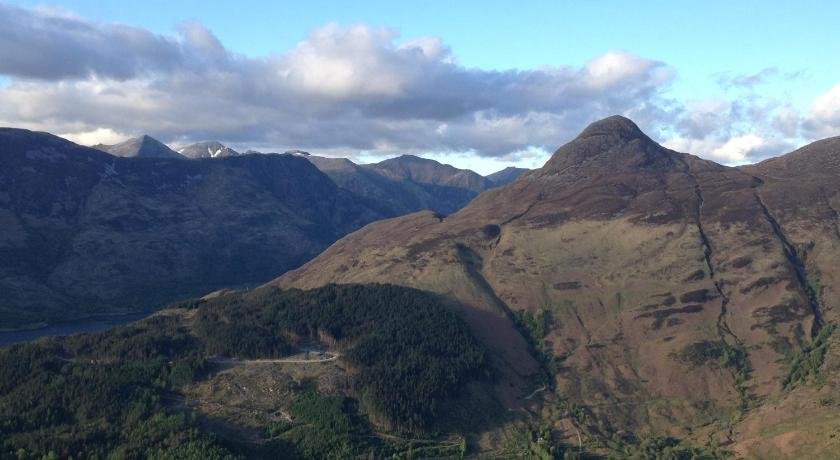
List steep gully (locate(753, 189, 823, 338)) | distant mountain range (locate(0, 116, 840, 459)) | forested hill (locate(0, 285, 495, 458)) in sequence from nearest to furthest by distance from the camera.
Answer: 1. forested hill (locate(0, 285, 495, 458))
2. distant mountain range (locate(0, 116, 840, 459))
3. steep gully (locate(753, 189, 823, 338))

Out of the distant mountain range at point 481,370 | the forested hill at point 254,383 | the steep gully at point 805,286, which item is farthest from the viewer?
the steep gully at point 805,286

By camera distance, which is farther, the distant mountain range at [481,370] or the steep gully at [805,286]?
the steep gully at [805,286]

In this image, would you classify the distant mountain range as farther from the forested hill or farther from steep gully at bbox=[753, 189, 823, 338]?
steep gully at bbox=[753, 189, 823, 338]

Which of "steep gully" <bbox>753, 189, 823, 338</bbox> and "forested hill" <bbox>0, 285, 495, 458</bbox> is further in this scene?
"steep gully" <bbox>753, 189, 823, 338</bbox>

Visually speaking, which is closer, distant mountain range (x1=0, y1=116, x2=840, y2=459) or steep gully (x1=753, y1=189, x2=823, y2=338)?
distant mountain range (x1=0, y1=116, x2=840, y2=459)

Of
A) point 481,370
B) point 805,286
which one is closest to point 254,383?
point 481,370

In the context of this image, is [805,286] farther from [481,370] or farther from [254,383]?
[254,383]

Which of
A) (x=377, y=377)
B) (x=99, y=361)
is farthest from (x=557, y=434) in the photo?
(x=99, y=361)

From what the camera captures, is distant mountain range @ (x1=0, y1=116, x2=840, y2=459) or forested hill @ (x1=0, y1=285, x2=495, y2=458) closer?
forested hill @ (x1=0, y1=285, x2=495, y2=458)

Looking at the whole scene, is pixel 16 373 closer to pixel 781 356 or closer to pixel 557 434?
pixel 557 434

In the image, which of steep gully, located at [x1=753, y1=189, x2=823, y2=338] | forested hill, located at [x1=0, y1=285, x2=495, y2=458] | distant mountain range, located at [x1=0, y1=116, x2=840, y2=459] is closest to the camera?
forested hill, located at [x1=0, y1=285, x2=495, y2=458]

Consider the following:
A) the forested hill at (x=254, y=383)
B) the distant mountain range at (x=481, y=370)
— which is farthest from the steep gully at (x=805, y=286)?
the forested hill at (x=254, y=383)

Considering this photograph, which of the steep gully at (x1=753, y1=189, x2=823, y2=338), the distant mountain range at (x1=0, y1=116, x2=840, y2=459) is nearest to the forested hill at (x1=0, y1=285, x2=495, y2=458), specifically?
the distant mountain range at (x1=0, y1=116, x2=840, y2=459)

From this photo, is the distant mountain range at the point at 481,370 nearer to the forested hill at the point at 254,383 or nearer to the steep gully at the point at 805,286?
the forested hill at the point at 254,383
